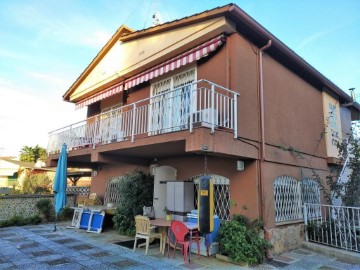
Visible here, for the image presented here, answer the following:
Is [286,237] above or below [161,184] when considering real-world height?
below

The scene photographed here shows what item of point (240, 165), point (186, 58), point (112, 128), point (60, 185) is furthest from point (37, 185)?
point (240, 165)

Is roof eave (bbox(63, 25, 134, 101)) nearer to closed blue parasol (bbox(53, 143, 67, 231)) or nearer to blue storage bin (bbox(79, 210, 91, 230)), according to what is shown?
closed blue parasol (bbox(53, 143, 67, 231))

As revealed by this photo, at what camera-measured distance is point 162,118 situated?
9.57 metres

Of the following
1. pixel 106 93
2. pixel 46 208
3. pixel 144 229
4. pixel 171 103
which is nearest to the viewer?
pixel 144 229

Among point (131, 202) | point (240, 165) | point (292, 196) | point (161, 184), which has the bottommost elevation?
point (131, 202)

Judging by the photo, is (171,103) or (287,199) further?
(287,199)

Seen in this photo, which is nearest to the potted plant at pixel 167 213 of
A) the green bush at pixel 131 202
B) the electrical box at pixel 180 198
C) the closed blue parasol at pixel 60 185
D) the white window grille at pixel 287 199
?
the electrical box at pixel 180 198

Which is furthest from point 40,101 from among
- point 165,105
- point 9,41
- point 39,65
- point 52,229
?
point 165,105

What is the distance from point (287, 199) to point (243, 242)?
356cm

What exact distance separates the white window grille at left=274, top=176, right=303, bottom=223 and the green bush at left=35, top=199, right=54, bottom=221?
42.3ft

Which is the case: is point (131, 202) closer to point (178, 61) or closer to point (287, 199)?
point (178, 61)

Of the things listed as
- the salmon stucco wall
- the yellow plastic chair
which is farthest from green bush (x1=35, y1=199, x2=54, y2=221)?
the yellow plastic chair

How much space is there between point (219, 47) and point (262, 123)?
11.1ft

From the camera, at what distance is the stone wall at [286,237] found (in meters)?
9.07
